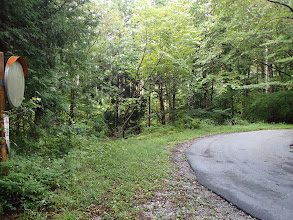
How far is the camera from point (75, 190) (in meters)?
3.26

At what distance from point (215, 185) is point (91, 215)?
8.97ft

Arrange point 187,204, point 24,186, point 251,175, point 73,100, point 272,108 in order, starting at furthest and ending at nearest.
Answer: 1. point 272,108
2. point 73,100
3. point 251,175
4. point 187,204
5. point 24,186

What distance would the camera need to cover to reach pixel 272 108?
15086 millimetres

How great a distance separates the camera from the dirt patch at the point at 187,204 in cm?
292

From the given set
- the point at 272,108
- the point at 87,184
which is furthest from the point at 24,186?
the point at 272,108

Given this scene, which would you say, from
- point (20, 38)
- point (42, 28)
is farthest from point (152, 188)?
point (42, 28)

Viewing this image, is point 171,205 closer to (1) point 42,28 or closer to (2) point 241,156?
(2) point 241,156

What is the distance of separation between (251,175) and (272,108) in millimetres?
13565

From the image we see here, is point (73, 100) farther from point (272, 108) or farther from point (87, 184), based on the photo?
point (272, 108)

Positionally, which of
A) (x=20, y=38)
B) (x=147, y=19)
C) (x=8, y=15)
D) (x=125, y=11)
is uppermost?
(x=125, y=11)

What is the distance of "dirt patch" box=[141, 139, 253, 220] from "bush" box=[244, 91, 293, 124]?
47.5ft

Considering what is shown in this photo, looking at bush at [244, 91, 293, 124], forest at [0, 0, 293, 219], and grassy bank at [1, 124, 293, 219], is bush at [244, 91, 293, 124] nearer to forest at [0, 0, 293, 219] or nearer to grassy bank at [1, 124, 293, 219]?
forest at [0, 0, 293, 219]

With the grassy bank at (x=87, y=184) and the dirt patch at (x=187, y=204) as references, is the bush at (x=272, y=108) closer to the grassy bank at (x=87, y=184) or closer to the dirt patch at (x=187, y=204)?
the grassy bank at (x=87, y=184)

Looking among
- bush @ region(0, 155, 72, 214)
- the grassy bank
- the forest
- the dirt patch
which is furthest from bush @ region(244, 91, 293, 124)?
bush @ region(0, 155, 72, 214)
